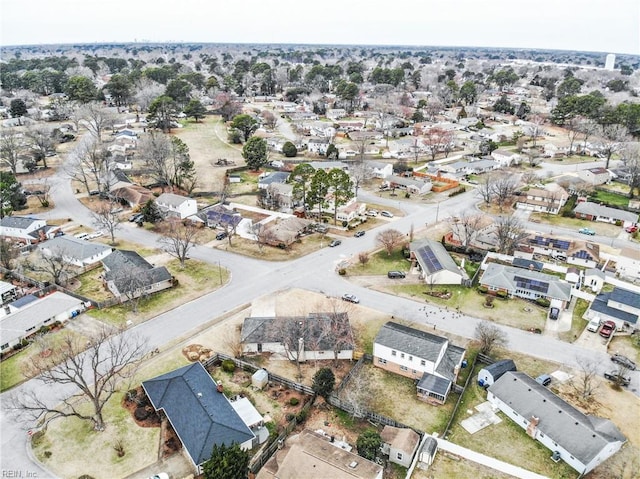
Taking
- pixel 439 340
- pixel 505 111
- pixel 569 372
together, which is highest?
pixel 505 111

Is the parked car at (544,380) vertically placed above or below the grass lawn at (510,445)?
above

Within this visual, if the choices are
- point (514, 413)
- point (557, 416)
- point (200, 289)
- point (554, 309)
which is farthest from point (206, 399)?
point (554, 309)

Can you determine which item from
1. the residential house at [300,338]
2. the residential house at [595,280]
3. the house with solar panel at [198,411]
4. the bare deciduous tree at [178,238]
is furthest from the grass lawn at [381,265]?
the house with solar panel at [198,411]

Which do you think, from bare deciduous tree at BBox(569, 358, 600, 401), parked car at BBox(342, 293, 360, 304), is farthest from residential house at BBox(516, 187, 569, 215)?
parked car at BBox(342, 293, 360, 304)

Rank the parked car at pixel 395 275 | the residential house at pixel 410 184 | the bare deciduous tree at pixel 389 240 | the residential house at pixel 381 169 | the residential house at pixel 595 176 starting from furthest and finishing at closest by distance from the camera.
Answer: the residential house at pixel 381 169
the residential house at pixel 595 176
the residential house at pixel 410 184
the bare deciduous tree at pixel 389 240
the parked car at pixel 395 275

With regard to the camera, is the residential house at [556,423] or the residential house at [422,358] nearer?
the residential house at [556,423]

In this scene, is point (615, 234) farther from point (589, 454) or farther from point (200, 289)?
point (200, 289)

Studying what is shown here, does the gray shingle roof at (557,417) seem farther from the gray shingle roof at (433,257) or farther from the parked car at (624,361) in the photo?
the gray shingle roof at (433,257)
